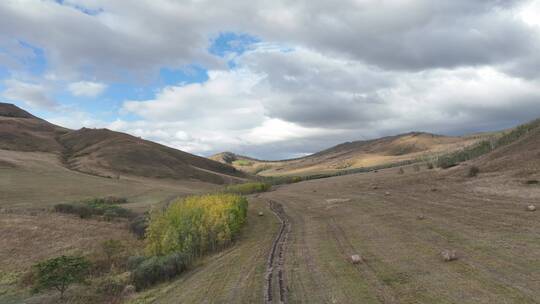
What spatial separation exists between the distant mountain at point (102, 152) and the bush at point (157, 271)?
85.4 metres

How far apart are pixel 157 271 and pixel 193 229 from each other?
18.6ft

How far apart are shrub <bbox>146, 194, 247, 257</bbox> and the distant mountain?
78172 mm

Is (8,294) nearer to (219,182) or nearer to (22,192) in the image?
(22,192)

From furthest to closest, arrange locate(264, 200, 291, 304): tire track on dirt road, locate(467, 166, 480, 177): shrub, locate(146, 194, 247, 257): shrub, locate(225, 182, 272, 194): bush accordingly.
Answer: locate(225, 182, 272, 194): bush, locate(467, 166, 480, 177): shrub, locate(146, 194, 247, 257): shrub, locate(264, 200, 291, 304): tire track on dirt road

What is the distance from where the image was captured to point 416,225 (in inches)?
854

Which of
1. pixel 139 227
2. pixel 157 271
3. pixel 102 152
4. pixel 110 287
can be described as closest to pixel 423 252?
pixel 157 271

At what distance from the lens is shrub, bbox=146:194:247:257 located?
2553 cm

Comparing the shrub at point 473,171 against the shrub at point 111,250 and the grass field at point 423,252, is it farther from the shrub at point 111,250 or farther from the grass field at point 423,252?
the shrub at point 111,250

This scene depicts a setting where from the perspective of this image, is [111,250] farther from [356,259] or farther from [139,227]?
[356,259]

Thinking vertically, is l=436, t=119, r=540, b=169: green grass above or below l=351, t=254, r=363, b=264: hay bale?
above

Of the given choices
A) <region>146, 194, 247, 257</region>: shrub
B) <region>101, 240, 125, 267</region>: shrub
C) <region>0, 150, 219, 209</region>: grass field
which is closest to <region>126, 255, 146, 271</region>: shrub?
<region>146, 194, 247, 257</region>: shrub

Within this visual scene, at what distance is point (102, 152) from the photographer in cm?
12606

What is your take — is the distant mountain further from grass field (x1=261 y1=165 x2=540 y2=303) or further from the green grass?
grass field (x1=261 y1=165 x2=540 y2=303)

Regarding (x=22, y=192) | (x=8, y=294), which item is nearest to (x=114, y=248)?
(x=8, y=294)
